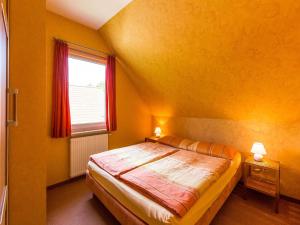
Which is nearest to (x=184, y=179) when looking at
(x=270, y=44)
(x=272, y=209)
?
(x=272, y=209)

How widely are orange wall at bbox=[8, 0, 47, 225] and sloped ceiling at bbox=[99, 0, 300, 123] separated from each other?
147 cm

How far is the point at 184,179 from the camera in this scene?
166 centimetres

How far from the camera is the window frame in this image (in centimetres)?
270

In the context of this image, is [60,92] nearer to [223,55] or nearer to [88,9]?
[88,9]

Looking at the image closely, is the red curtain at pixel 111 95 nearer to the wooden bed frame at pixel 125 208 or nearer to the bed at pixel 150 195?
the bed at pixel 150 195

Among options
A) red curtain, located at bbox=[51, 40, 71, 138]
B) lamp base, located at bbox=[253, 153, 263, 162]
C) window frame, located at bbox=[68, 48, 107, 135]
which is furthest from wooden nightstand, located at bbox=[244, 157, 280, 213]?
red curtain, located at bbox=[51, 40, 71, 138]

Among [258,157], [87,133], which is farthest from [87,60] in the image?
[258,157]

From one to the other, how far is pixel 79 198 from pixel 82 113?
1467mm

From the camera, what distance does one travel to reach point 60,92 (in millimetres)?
2469

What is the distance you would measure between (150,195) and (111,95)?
2.32 m

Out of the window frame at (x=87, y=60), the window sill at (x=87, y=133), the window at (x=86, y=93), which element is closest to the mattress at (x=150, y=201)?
the window sill at (x=87, y=133)

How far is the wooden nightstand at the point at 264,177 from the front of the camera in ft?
6.69

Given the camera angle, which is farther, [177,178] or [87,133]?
[87,133]

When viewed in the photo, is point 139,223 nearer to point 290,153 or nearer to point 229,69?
point 229,69
